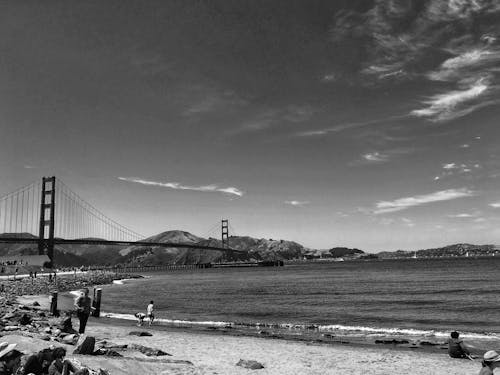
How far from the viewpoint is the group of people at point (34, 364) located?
7.36 m

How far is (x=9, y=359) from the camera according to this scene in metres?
7.60

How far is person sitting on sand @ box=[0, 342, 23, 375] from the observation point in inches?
291

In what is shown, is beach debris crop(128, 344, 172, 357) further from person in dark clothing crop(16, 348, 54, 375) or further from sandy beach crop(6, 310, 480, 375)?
person in dark clothing crop(16, 348, 54, 375)

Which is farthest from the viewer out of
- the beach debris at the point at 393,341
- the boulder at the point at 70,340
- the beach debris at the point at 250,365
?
the beach debris at the point at 393,341

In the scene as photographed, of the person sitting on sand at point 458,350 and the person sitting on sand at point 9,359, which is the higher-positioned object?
the person sitting on sand at point 9,359

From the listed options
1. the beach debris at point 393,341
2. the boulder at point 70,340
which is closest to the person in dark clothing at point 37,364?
the boulder at point 70,340

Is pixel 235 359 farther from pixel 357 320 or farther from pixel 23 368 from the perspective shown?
pixel 357 320

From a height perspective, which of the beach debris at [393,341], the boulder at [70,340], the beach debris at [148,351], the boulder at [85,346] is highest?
the boulder at [85,346]

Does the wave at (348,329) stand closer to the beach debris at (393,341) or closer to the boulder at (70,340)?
the beach debris at (393,341)

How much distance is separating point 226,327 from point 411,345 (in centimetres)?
1089

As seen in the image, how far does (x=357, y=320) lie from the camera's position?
87.8 feet

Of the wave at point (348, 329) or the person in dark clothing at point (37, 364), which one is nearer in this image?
the person in dark clothing at point (37, 364)

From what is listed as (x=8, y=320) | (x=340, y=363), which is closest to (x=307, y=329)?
(x=340, y=363)

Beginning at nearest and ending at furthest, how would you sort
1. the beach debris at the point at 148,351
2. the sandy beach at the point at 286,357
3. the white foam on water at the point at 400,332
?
the sandy beach at the point at 286,357, the beach debris at the point at 148,351, the white foam on water at the point at 400,332
